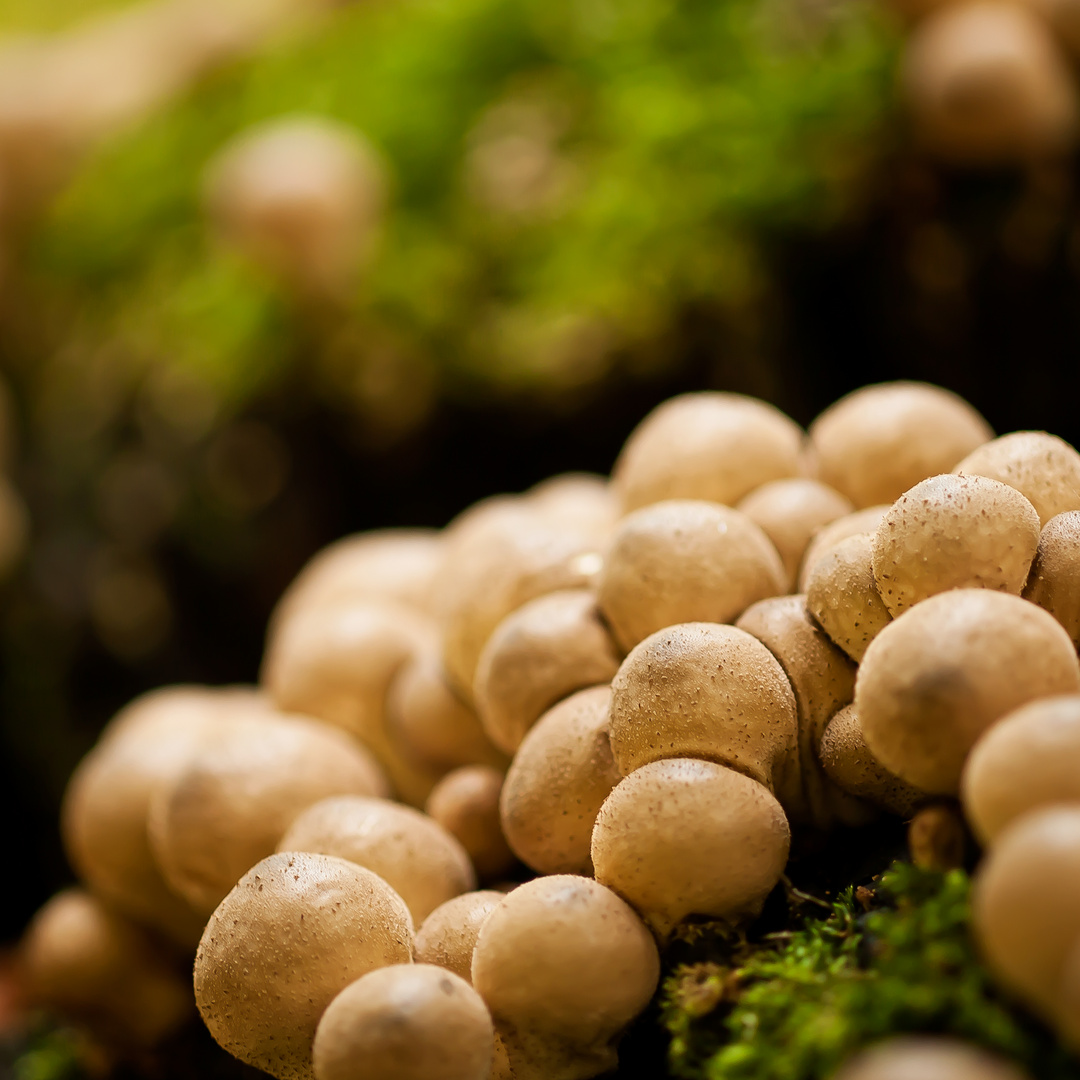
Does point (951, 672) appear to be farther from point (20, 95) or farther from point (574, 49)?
point (20, 95)

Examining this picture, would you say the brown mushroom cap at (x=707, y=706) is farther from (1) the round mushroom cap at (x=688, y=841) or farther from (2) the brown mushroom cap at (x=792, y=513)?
(2) the brown mushroom cap at (x=792, y=513)

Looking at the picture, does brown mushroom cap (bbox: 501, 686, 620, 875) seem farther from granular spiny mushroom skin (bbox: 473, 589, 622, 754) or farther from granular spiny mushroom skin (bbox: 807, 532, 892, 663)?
granular spiny mushroom skin (bbox: 807, 532, 892, 663)

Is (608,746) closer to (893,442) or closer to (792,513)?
(792,513)

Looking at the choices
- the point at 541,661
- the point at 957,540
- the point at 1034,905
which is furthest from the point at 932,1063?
the point at 541,661

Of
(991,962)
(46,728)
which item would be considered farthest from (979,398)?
(46,728)

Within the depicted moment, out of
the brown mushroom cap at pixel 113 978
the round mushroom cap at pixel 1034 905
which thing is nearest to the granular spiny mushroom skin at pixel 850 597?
the round mushroom cap at pixel 1034 905
